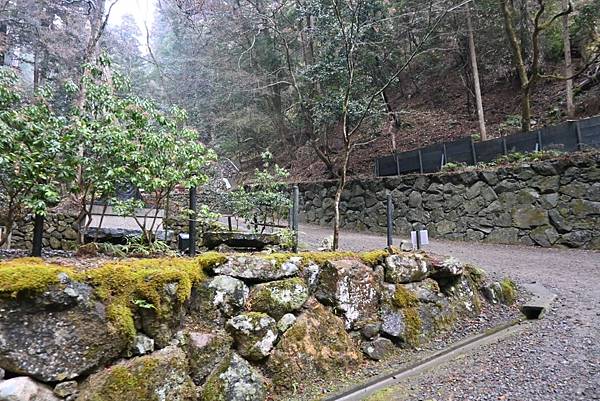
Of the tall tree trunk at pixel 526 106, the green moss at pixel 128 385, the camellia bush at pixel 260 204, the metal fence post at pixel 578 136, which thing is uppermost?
the tall tree trunk at pixel 526 106

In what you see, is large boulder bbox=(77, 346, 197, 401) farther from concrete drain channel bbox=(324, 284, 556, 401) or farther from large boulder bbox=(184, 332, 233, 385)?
concrete drain channel bbox=(324, 284, 556, 401)

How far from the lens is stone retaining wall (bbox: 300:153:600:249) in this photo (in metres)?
6.50

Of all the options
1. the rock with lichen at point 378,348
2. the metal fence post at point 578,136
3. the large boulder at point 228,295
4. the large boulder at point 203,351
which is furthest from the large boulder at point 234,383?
the metal fence post at point 578,136

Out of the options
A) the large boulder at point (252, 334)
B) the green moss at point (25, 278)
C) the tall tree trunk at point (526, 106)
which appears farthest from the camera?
the tall tree trunk at point (526, 106)

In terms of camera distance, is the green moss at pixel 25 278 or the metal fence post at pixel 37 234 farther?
the metal fence post at pixel 37 234

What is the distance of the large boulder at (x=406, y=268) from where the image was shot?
132 inches

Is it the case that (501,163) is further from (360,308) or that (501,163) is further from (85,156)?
(85,156)

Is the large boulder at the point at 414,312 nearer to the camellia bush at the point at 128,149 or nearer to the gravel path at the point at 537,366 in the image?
the gravel path at the point at 537,366

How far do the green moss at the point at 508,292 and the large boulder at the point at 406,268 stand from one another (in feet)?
3.89

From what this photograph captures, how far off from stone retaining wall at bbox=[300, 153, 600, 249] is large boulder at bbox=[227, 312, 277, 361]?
21.6 feet

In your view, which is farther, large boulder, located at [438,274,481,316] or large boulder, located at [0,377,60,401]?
large boulder, located at [438,274,481,316]

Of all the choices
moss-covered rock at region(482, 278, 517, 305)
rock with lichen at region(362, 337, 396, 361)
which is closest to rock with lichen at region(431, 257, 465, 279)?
moss-covered rock at region(482, 278, 517, 305)

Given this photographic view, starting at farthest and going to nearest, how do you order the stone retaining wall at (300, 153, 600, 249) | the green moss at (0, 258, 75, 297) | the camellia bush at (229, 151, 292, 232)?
the stone retaining wall at (300, 153, 600, 249), the camellia bush at (229, 151, 292, 232), the green moss at (0, 258, 75, 297)

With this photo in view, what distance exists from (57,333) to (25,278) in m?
0.30
